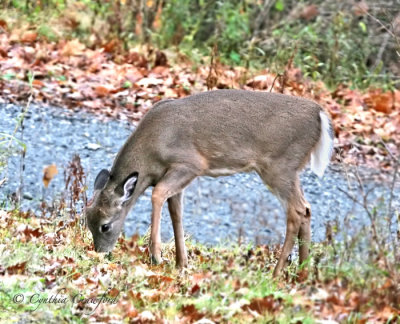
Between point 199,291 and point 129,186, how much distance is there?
1730 mm

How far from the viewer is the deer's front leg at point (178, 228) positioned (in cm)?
653

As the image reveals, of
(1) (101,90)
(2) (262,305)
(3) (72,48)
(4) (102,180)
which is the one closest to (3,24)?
(3) (72,48)

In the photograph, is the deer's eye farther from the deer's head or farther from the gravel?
the gravel

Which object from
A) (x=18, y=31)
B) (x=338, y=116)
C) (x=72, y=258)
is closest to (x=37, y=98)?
(x=18, y=31)

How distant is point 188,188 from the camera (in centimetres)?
883

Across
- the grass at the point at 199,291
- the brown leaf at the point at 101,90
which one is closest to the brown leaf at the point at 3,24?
the brown leaf at the point at 101,90

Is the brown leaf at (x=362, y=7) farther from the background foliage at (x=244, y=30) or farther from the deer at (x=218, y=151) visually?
the deer at (x=218, y=151)

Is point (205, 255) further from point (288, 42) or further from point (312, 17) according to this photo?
point (312, 17)

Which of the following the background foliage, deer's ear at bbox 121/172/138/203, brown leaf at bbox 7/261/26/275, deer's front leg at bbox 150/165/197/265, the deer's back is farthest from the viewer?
the background foliage

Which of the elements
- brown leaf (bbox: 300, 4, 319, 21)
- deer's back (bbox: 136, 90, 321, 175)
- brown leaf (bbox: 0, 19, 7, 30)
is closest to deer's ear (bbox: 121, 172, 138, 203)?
deer's back (bbox: 136, 90, 321, 175)

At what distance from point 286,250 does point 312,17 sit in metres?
9.27

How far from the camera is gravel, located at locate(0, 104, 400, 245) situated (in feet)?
26.1

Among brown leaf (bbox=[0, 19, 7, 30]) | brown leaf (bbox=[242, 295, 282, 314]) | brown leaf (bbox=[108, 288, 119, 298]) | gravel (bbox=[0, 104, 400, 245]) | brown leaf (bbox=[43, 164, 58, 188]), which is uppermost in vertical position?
brown leaf (bbox=[242, 295, 282, 314])

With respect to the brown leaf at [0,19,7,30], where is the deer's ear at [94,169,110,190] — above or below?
above
